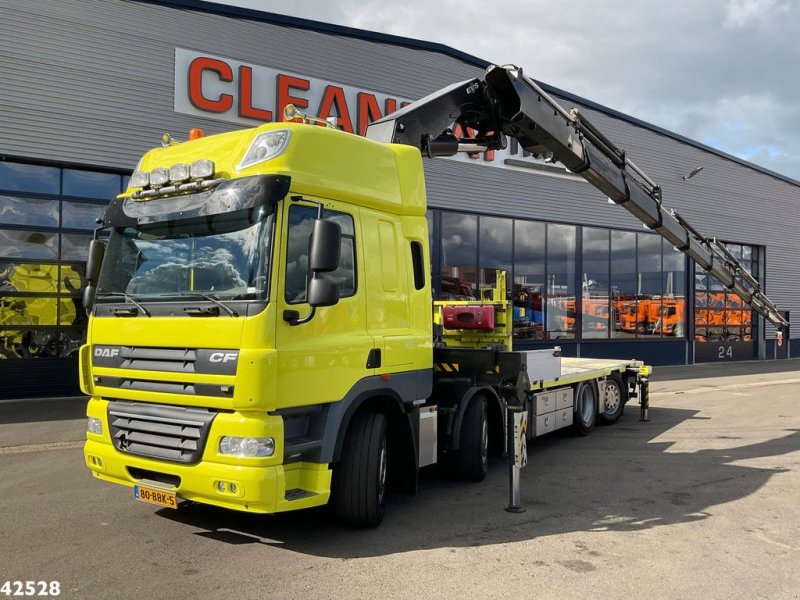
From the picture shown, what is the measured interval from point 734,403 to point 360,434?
1169 centimetres

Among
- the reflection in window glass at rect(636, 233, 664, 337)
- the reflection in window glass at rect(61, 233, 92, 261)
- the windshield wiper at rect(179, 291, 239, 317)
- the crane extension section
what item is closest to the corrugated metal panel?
the reflection in window glass at rect(61, 233, 92, 261)

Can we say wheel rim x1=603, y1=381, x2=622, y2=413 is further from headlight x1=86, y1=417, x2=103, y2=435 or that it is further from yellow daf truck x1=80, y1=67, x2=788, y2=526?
headlight x1=86, y1=417, x2=103, y2=435

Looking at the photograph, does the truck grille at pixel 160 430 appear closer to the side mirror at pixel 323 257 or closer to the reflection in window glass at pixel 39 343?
the side mirror at pixel 323 257

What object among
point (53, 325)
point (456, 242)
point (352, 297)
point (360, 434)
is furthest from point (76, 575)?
point (456, 242)

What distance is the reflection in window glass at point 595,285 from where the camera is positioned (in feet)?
70.4

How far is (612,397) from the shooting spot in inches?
446

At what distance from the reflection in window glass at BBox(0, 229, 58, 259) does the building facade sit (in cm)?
3

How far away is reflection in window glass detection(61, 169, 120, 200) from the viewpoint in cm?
1303

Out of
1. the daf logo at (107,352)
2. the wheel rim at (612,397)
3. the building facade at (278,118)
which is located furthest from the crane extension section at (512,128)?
the building facade at (278,118)

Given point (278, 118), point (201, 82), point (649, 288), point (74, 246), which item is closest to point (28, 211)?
point (74, 246)

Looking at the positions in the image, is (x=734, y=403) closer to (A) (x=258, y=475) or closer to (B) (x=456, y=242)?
(B) (x=456, y=242)

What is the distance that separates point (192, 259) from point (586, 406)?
7.43 meters

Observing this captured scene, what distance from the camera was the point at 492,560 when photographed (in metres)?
4.73

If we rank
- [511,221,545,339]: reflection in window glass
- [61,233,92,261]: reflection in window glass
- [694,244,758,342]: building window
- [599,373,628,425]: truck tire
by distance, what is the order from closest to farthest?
1. [599,373,628,425]: truck tire
2. [61,233,92,261]: reflection in window glass
3. [511,221,545,339]: reflection in window glass
4. [694,244,758,342]: building window
